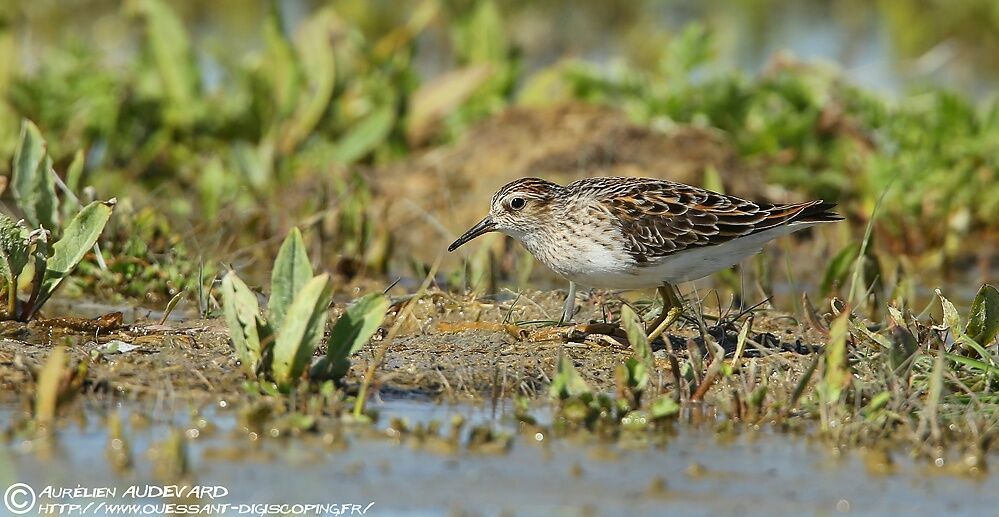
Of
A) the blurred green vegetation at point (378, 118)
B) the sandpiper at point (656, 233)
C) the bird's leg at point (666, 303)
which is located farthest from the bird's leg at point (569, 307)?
the blurred green vegetation at point (378, 118)

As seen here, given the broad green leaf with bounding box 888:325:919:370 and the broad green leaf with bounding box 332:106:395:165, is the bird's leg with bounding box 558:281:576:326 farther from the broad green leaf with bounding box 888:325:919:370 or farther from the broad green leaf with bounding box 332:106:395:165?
the broad green leaf with bounding box 332:106:395:165

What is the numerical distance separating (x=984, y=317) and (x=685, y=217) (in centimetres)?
145

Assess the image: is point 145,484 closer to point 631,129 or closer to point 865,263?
point 865,263

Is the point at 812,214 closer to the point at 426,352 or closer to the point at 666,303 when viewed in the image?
the point at 666,303

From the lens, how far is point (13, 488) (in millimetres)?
4688

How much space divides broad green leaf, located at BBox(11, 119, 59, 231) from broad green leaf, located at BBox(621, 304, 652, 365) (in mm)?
3072

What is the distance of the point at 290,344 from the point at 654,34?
43.0 ft

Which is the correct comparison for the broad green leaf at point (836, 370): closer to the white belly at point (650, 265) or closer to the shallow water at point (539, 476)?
the shallow water at point (539, 476)

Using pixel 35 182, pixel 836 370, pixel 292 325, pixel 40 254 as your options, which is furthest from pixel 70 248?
pixel 836 370

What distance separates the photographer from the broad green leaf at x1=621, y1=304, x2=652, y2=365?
234 inches

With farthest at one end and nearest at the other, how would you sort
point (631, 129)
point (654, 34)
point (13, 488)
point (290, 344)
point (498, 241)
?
point (654, 34), point (631, 129), point (498, 241), point (290, 344), point (13, 488)

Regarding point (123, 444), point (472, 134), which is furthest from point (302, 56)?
point (123, 444)

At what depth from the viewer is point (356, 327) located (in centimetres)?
577

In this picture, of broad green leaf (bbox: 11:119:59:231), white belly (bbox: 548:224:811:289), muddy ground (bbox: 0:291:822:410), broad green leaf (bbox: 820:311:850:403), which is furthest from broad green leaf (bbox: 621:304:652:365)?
broad green leaf (bbox: 11:119:59:231)
